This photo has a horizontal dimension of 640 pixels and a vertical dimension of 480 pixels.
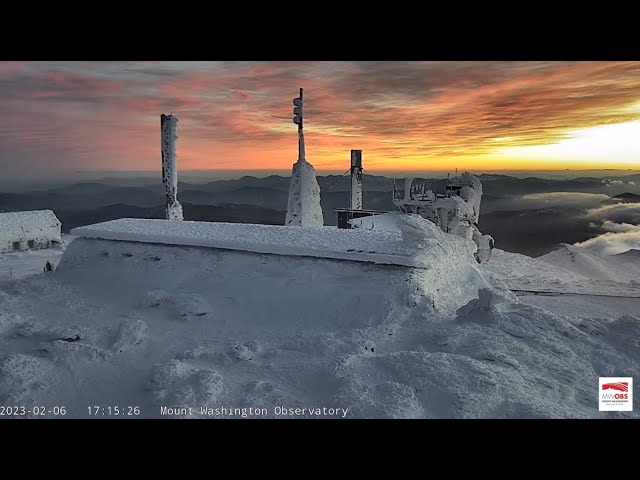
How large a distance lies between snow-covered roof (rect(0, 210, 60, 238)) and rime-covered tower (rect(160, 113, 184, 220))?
15.7 meters

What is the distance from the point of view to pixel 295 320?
303 inches

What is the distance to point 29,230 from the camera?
24141mm

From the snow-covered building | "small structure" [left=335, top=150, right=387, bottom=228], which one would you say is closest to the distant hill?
"small structure" [left=335, top=150, right=387, bottom=228]

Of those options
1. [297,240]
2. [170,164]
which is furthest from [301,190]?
[170,164]

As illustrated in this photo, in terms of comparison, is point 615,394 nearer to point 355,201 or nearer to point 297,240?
point 297,240

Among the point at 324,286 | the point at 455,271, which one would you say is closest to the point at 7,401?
the point at 324,286

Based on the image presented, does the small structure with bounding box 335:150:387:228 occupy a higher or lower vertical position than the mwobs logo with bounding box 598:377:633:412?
higher

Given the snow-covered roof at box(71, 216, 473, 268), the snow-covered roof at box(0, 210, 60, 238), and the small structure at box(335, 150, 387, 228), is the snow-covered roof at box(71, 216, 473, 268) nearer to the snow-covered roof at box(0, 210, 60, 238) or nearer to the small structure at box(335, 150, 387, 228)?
the small structure at box(335, 150, 387, 228)

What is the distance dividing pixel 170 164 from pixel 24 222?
16.6 metres

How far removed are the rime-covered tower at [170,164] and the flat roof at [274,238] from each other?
1054mm

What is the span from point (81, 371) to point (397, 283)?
4911 millimetres

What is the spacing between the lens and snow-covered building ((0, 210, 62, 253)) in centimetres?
2331

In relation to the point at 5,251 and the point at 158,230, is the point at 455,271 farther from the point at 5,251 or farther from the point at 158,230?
the point at 5,251

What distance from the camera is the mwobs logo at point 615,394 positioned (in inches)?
208
